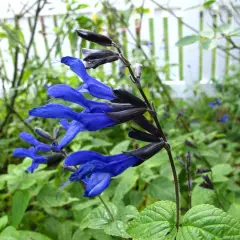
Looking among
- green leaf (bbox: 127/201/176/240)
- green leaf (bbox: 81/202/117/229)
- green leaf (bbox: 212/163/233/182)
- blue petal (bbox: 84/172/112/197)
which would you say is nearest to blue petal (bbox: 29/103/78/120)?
blue petal (bbox: 84/172/112/197)

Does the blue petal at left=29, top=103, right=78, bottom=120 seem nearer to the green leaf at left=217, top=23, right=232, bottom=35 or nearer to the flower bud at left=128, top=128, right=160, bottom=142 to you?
the flower bud at left=128, top=128, right=160, bottom=142

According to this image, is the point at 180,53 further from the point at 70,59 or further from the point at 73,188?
the point at 70,59

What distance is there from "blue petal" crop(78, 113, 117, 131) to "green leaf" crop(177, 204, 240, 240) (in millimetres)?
237

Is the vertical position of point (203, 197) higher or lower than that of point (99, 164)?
lower

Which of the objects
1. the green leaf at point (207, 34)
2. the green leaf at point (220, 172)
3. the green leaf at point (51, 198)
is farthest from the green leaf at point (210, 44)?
the green leaf at point (51, 198)

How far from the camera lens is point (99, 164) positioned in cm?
71

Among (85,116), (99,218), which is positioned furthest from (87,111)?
(99,218)

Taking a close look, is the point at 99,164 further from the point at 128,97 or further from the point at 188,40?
the point at 188,40

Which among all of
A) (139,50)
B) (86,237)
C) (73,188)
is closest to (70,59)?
(86,237)

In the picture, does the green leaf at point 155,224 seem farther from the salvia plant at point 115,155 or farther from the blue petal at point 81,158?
the blue petal at point 81,158

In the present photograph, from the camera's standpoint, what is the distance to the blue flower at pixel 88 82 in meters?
0.72

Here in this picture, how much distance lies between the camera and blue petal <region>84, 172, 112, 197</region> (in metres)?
0.67

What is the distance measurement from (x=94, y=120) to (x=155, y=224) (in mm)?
242

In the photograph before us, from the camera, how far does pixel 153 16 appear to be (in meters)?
5.59
